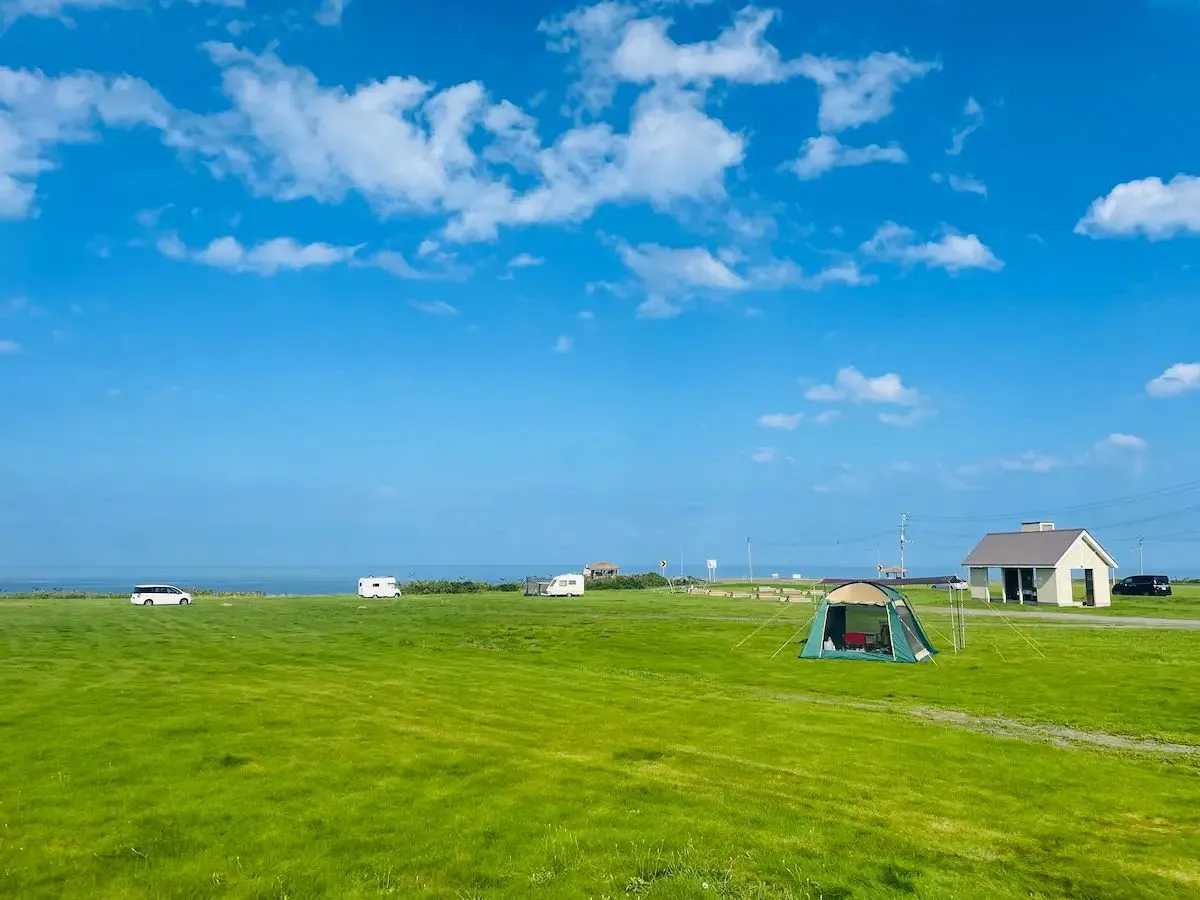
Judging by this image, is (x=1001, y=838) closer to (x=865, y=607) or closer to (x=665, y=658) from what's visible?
(x=665, y=658)

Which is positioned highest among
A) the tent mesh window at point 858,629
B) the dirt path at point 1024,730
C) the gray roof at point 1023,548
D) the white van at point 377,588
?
the gray roof at point 1023,548

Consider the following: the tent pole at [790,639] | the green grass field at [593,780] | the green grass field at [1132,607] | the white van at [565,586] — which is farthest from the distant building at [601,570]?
the green grass field at [593,780]

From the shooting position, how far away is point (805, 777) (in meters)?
13.9

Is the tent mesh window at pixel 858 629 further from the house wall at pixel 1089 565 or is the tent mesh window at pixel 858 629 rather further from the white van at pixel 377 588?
the white van at pixel 377 588

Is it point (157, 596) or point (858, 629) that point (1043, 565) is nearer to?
point (858, 629)

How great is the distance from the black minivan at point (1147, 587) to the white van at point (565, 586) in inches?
2112

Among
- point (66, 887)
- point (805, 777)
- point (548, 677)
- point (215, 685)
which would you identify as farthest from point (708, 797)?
point (215, 685)

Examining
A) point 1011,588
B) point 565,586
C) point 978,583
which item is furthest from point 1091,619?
point 565,586

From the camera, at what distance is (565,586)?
3433 inches

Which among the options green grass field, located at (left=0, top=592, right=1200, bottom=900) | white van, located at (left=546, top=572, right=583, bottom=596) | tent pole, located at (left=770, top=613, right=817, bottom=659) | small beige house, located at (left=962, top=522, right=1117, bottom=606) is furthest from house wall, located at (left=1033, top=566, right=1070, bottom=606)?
white van, located at (left=546, top=572, right=583, bottom=596)

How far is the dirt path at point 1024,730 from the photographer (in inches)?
661

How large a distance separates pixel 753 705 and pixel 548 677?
273 inches

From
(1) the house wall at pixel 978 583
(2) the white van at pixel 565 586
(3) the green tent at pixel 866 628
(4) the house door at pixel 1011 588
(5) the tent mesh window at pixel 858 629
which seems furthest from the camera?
(2) the white van at pixel 565 586

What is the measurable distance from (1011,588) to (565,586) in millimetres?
42039
